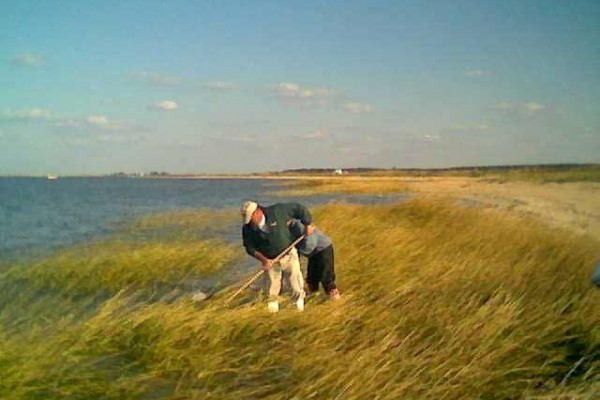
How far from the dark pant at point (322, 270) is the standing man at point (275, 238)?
1.27 feet

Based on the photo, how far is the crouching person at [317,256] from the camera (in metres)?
7.43

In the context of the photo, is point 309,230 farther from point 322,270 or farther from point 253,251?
point 253,251

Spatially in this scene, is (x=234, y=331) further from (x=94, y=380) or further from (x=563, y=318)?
(x=563, y=318)

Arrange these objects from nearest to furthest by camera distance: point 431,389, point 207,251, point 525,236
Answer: point 431,389 < point 525,236 < point 207,251

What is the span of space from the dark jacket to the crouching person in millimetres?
231

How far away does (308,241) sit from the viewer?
7.42 metres

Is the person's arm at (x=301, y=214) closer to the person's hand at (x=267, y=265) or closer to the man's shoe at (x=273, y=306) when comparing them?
the person's hand at (x=267, y=265)

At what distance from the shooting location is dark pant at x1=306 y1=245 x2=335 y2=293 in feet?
24.4

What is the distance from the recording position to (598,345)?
5.03 meters

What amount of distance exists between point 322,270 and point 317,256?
0.21m

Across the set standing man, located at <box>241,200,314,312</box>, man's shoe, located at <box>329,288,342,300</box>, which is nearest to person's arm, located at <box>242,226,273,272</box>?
standing man, located at <box>241,200,314,312</box>

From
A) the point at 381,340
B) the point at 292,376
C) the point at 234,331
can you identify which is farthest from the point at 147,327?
the point at 381,340

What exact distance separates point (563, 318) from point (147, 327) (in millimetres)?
4022

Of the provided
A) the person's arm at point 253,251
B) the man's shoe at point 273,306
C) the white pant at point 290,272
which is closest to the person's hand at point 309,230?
the white pant at point 290,272
